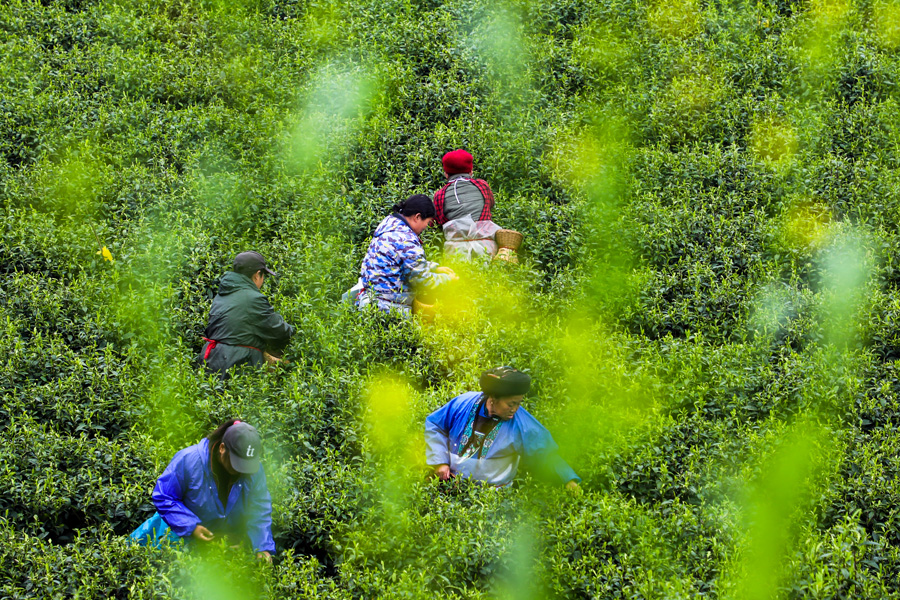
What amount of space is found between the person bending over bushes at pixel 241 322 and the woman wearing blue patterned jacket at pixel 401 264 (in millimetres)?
1011

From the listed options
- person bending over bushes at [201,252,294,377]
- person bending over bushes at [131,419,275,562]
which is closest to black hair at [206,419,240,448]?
person bending over bushes at [131,419,275,562]

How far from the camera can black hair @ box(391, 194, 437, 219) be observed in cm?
846

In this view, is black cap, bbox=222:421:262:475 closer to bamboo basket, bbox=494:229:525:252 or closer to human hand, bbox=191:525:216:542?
human hand, bbox=191:525:216:542

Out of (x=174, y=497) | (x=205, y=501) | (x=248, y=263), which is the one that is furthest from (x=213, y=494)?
(x=248, y=263)

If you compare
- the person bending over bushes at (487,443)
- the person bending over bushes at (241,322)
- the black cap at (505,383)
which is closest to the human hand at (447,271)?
the person bending over bushes at (241,322)

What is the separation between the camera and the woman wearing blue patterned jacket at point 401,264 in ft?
27.6

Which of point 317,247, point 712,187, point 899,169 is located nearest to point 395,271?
point 317,247

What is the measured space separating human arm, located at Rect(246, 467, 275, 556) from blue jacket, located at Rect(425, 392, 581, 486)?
3.93 ft

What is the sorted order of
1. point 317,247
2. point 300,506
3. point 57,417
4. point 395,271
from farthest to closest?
1. point 317,247
2. point 395,271
3. point 57,417
4. point 300,506

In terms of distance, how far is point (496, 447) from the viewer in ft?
21.6

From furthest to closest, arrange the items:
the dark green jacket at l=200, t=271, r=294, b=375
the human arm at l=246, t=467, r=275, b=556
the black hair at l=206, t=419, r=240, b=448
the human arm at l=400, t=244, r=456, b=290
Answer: the human arm at l=400, t=244, r=456, b=290 → the dark green jacket at l=200, t=271, r=294, b=375 → the human arm at l=246, t=467, r=275, b=556 → the black hair at l=206, t=419, r=240, b=448

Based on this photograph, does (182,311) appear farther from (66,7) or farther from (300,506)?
(66,7)

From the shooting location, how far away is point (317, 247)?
31.0ft

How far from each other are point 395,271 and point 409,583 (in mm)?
3325
